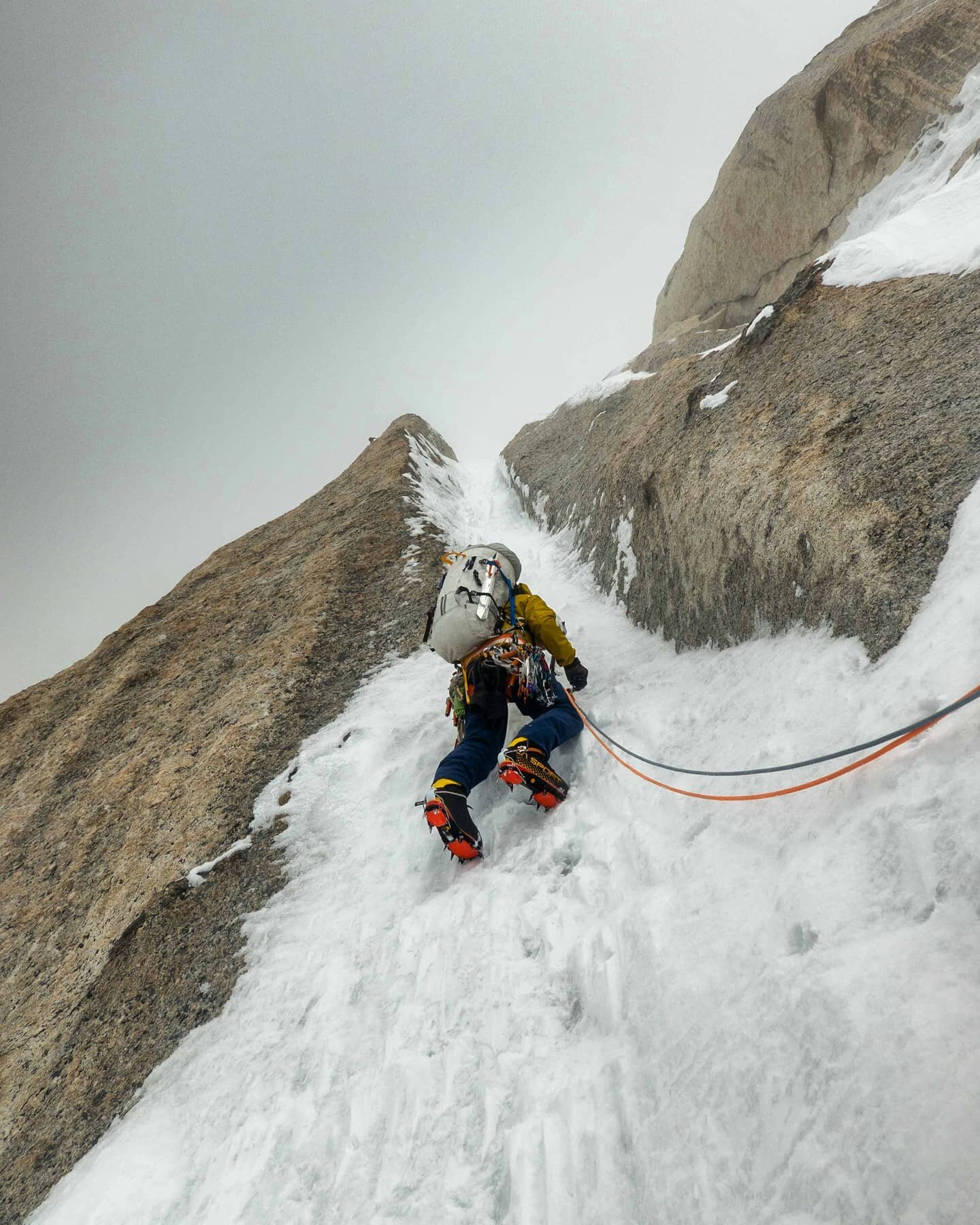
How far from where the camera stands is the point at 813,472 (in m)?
5.23

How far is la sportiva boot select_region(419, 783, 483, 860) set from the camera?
489 cm

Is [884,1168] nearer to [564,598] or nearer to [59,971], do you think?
[59,971]

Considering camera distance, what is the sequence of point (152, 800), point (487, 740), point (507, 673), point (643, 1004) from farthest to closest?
point (152, 800), point (507, 673), point (487, 740), point (643, 1004)

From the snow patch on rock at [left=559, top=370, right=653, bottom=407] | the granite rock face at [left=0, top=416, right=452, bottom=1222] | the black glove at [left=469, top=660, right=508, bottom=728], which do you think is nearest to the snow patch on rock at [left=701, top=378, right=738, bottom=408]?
the black glove at [left=469, top=660, right=508, bottom=728]

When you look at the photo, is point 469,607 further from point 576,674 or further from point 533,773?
point 533,773

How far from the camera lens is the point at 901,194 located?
15859 millimetres

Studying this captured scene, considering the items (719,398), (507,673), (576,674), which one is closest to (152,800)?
(507,673)

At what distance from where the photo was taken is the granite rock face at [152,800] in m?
5.34

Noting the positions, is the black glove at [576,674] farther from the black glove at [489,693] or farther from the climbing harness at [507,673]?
the black glove at [489,693]

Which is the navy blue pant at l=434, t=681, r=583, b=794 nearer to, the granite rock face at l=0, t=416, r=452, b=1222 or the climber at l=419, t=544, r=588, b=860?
the climber at l=419, t=544, r=588, b=860

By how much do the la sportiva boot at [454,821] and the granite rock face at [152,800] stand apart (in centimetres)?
227

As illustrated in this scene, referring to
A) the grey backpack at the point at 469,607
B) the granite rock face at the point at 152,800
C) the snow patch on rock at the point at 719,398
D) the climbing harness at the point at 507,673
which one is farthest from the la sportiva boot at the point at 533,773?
the snow patch on rock at the point at 719,398

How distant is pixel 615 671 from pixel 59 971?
708cm

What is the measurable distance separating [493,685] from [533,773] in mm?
1045
